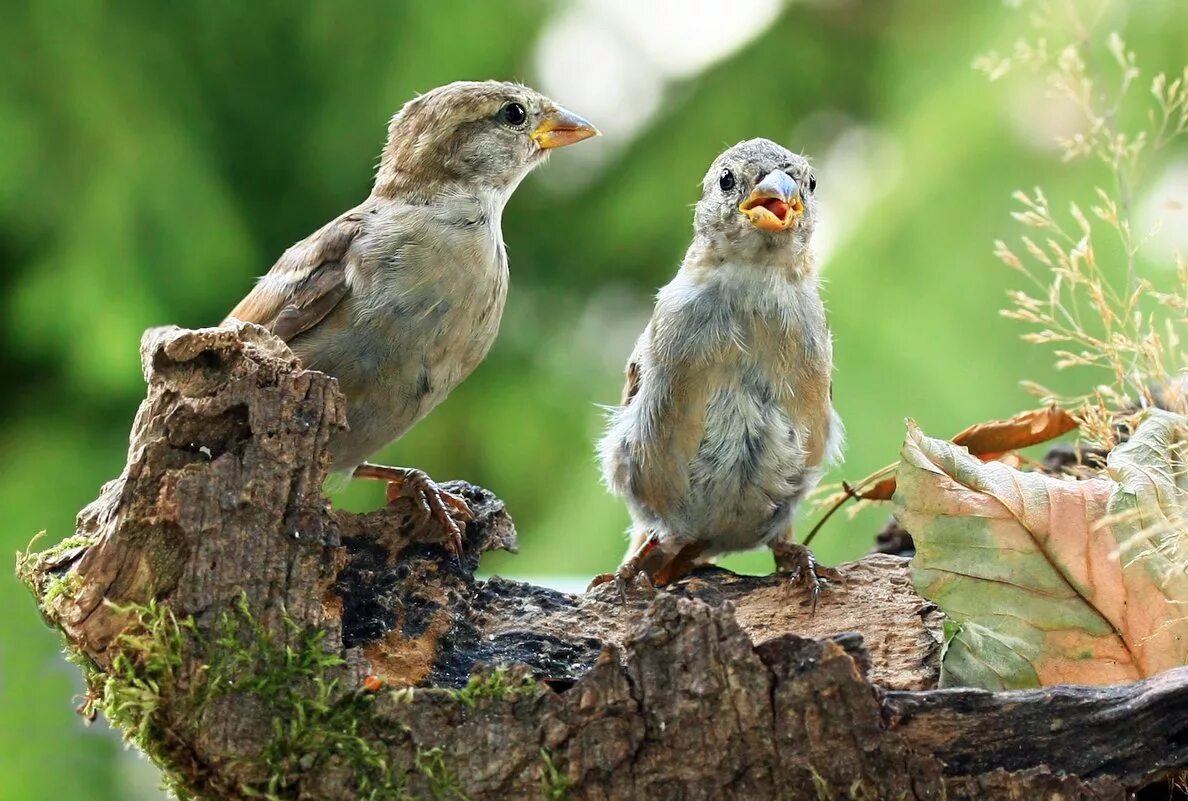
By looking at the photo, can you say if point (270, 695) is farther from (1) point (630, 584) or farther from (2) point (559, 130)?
(2) point (559, 130)

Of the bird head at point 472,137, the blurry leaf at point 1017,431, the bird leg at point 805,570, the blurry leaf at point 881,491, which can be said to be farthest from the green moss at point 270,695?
the bird head at point 472,137

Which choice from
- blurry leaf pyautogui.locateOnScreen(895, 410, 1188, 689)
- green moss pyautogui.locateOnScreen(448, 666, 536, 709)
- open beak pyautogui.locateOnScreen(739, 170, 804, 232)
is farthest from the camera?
open beak pyautogui.locateOnScreen(739, 170, 804, 232)

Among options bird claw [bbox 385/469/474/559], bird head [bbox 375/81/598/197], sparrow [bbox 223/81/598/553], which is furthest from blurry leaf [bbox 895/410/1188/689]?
bird head [bbox 375/81/598/197]

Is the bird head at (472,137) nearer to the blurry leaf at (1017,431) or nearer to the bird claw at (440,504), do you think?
Result: the bird claw at (440,504)

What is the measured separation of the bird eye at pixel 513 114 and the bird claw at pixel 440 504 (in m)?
1.13

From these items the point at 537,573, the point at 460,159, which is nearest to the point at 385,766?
the point at 460,159

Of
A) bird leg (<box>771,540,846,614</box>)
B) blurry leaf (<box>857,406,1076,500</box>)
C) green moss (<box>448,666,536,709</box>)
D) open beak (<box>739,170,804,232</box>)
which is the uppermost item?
open beak (<box>739,170,804,232</box>)

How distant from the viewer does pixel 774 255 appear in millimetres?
3076

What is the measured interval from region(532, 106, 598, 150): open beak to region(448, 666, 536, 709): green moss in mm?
1888

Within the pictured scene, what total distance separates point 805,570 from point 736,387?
47 cm

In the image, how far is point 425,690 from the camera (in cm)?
203

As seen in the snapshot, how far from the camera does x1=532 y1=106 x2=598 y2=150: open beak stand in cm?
352

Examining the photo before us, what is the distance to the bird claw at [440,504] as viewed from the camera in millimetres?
2580

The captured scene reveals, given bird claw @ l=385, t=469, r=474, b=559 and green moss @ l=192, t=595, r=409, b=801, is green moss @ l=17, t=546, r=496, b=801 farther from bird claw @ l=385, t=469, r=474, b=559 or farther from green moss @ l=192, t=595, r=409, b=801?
bird claw @ l=385, t=469, r=474, b=559
